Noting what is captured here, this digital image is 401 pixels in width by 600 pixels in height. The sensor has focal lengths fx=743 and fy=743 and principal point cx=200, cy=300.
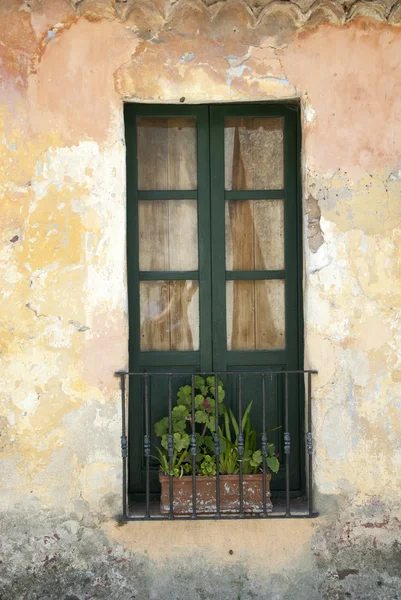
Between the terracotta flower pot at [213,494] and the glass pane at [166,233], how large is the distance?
1302 millimetres

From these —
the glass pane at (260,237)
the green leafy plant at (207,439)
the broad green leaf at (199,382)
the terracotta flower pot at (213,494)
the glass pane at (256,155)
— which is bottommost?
the terracotta flower pot at (213,494)

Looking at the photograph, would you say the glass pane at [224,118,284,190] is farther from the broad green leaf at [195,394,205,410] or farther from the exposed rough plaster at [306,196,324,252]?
the broad green leaf at [195,394,205,410]

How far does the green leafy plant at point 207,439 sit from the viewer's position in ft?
14.4

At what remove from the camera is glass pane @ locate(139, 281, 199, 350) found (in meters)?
4.67

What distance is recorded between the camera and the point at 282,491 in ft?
15.3

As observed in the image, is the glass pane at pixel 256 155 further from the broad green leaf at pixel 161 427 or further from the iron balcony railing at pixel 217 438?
the broad green leaf at pixel 161 427

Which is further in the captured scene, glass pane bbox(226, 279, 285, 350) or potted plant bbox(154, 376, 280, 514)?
glass pane bbox(226, 279, 285, 350)

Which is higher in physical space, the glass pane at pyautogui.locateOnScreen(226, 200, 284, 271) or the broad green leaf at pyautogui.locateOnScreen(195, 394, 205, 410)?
the glass pane at pyautogui.locateOnScreen(226, 200, 284, 271)

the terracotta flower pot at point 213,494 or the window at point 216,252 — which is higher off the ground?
the window at point 216,252

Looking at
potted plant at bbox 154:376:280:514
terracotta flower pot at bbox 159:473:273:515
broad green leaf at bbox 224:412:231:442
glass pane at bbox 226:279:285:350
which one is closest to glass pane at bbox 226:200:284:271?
glass pane at bbox 226:279:285:350

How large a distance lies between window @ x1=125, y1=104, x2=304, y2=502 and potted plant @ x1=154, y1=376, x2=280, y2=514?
0.21m

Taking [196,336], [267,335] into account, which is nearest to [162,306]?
[196,336]

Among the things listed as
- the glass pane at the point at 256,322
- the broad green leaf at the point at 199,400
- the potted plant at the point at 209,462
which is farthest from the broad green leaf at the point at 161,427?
the glass pane at the point at 256,322

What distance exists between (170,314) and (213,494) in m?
1.13
